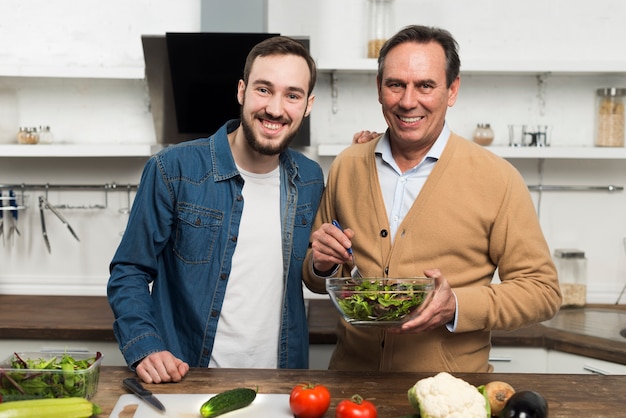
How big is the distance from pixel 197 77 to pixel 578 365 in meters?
1.99

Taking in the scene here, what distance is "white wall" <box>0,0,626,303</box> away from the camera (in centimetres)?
343

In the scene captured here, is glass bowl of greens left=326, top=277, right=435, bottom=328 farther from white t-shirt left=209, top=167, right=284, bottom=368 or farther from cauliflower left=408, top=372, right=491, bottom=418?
white t-shirt left=209, top=167, right=284, bottom=368

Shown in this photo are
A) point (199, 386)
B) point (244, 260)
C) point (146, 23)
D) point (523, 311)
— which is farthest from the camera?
point (146, 23)

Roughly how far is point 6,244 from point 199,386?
2203mm

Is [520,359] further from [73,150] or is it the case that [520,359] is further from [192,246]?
[73,150]

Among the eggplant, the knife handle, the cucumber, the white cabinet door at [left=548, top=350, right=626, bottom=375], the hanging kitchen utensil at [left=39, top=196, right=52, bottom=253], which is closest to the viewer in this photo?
the eggplant

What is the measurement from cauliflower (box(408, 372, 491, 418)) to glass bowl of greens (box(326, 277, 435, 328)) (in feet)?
0.69

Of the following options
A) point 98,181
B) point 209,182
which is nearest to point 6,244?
point 98,181

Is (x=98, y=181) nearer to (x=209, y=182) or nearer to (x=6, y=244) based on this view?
(x=6, y=244)

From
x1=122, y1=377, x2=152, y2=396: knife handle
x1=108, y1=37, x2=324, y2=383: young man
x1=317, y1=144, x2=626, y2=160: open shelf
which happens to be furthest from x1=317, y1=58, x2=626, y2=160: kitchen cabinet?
x1=122, y1=377, x2=152, y2=396: knife handle

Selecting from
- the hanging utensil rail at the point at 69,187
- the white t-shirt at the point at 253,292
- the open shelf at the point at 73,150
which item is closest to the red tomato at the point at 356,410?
the white t-shirt at the point at 253,292

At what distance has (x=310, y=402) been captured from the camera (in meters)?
1.51

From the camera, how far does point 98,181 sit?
11.6 ft

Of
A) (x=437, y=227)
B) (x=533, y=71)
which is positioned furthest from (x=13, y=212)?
(x=533, y=71)
